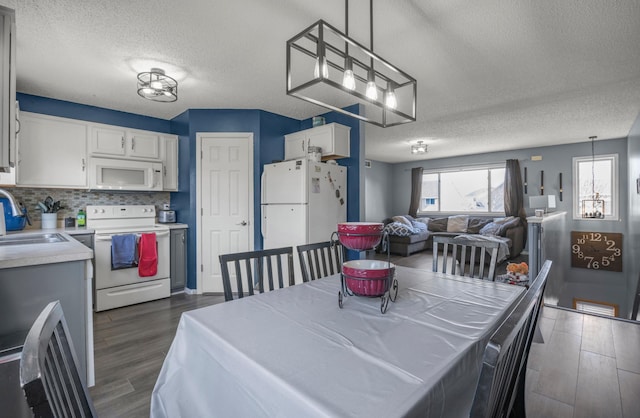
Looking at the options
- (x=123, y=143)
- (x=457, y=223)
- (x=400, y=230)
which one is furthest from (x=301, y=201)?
(x=457, y=223)

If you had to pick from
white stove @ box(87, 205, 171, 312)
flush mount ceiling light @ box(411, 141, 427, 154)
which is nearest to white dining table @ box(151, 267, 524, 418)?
white stove @ box(87, 205, 171, 312)

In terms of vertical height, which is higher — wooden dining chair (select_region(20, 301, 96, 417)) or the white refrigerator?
the white refrigerator

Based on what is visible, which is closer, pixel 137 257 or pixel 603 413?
pixel 603 413

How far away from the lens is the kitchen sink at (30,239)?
234cm

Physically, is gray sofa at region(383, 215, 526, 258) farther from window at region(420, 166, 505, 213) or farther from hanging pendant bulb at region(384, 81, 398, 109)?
hanging pendant bulb at region(384, 81, 398, 109)

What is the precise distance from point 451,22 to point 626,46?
1533 mm

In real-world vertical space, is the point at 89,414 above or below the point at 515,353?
below

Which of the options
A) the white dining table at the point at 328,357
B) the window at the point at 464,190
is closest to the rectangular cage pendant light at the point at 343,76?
the white dining table at the point at 328,357

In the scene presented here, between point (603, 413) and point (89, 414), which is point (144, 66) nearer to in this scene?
point (89, 414)

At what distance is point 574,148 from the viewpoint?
617 cm

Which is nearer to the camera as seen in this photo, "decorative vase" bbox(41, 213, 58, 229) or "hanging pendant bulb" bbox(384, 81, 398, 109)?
"hanging pendant bulb" bbox(384, 81, 398, 109)

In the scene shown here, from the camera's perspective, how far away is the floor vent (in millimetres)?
5734

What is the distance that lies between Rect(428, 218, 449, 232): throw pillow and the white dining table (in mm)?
6439

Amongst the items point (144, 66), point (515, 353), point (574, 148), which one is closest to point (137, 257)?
point (144, 66)
